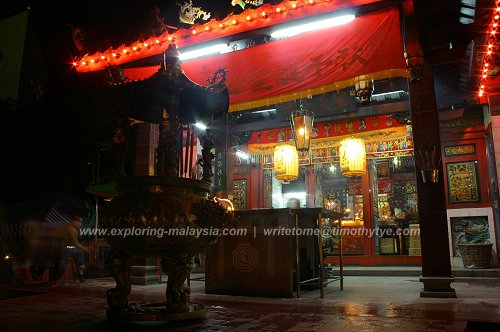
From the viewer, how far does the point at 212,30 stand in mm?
7469

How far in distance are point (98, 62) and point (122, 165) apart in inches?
201

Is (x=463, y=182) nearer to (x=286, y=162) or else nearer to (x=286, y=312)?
(x=286, y=162)

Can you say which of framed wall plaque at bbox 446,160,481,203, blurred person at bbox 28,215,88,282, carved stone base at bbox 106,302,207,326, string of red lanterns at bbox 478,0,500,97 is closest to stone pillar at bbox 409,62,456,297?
string of red lanterns at bbox 478,0,500,97

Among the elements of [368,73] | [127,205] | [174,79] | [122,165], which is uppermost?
[368,73]

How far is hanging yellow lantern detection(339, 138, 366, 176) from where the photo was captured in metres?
10.0

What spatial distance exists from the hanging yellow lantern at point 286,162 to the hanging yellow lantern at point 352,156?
128cm

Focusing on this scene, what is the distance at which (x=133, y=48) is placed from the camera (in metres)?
8.33

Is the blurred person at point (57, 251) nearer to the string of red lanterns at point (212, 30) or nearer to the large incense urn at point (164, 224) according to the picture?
the string of red lanterns at point (212, 30)

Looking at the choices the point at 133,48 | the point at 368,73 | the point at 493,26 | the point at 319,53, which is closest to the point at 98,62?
the point at 133,48

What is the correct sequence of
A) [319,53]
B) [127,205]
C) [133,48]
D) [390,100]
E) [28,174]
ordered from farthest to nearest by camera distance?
1. [28,174]
2. [390,100]
3. [133,48]
4. [319,53]
5. [127,205]

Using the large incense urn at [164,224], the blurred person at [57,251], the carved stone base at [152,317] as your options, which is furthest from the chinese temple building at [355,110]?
the blurred person at [57,251]

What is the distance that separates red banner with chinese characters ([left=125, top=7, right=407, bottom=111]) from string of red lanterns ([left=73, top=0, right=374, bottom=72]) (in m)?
0.38

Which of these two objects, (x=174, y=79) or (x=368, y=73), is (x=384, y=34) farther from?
(x=174, y=79)

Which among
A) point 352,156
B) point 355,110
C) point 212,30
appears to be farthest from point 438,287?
point 212,30
